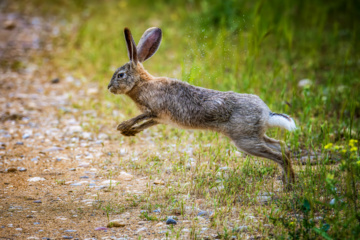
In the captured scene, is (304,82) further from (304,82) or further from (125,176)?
(125,176)

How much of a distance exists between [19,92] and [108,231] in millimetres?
5152

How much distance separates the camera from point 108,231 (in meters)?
3.83

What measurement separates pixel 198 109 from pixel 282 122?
981 mm

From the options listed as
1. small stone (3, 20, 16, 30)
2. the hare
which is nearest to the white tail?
the hare

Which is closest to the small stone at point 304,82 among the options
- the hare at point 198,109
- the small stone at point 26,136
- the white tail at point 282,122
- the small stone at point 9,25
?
the hare at point 198,109

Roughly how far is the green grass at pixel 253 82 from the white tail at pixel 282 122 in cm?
55

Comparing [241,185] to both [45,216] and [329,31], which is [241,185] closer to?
[45,216]

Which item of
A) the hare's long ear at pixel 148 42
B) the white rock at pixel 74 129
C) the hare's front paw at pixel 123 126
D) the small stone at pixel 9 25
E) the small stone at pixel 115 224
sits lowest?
the small stone at pixel 115 224

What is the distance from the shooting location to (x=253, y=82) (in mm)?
7098

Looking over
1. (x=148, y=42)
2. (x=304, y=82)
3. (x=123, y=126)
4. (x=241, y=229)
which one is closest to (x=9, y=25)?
(x=148, y=42)

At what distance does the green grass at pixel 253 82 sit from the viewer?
13.4ft

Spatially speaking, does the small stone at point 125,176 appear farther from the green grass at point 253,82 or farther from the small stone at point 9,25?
the small stone at point 9,25

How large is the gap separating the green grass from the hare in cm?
38

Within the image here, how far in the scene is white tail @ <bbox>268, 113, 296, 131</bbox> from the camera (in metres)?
4.56
